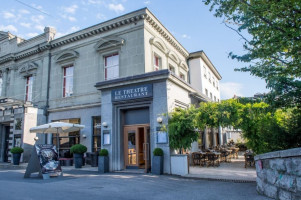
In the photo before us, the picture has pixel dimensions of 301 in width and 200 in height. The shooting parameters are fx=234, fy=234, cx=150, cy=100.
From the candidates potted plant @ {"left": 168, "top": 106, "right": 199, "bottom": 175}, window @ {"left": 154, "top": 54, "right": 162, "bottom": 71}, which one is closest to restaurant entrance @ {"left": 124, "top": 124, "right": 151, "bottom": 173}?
potted plant @ {"left": 168, "top": 106, "right": 199, "bottom": 175}

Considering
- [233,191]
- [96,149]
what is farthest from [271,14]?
[96,149]

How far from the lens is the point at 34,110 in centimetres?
1716

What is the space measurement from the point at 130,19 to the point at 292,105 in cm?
1130

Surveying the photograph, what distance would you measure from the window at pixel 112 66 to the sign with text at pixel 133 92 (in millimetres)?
2870

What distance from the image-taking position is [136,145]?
12.3 m

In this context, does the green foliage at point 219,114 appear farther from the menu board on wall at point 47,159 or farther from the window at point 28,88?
the window at point 28,88

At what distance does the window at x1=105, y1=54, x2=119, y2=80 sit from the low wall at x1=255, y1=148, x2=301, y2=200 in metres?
10.9

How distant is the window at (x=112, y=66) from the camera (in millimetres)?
15406

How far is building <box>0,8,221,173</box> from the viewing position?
12141mm

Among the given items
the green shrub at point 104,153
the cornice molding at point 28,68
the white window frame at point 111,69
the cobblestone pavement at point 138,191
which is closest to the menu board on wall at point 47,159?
the green shrub at point 104,153

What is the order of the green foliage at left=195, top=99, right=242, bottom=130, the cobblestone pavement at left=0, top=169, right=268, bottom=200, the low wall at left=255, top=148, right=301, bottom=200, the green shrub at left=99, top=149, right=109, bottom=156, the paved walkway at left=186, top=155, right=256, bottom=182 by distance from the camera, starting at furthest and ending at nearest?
the green shrub at left=99, top=149, right=109, bottom=156, the green foliage at left=195, top=99, right=242, bottom=130, the paved walkway at left=186, top=155, right=256, bottom=182, the cobblestone pavement at left=0, top=169, right=268, bottom=200, the low wall at left=255, top=148, right=301, bottom=200

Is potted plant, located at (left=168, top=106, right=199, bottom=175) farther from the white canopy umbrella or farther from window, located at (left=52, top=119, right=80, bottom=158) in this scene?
window, located at (left=52, top=119, right=80, bottom=158)

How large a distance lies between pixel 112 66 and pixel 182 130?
745cm

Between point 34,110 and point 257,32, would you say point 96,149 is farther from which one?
point 257,32
